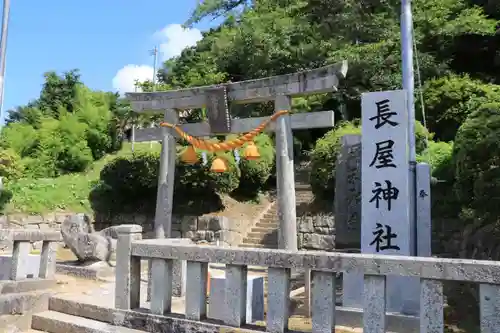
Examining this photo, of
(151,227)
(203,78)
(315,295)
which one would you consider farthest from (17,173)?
(315,295)

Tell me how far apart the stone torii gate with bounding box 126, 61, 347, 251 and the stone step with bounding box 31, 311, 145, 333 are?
2912 mm

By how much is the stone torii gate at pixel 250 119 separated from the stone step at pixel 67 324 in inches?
115

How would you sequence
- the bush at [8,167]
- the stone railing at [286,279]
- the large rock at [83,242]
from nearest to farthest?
the stone railing at [286,279] → the large rock at [83,242] → the bush at [8,167]

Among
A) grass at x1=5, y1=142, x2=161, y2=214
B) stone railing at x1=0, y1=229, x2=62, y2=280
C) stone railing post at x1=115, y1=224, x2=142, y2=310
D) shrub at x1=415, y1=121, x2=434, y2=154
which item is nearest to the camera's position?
stone railing post at x1=115, y1=224, x2=142, y2=310

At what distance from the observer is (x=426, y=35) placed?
18.2 meters

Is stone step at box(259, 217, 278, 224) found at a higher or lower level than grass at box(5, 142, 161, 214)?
lower

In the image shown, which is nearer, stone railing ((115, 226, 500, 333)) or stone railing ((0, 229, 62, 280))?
stone railing ((115, 226, 500, 333))

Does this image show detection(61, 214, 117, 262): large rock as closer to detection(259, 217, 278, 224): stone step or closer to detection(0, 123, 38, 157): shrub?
detection(259, 217, 278, 224): stone step

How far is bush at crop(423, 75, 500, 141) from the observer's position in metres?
16.1

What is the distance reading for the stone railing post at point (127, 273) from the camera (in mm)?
5148

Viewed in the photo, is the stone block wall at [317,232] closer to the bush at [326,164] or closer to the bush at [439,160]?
the bush at [326,164]

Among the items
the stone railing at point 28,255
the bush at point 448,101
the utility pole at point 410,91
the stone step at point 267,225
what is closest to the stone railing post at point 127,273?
the stone railing at point 28,255

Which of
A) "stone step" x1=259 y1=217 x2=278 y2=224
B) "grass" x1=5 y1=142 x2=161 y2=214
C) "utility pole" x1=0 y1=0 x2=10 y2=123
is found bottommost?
"stone step" x1=259 y1=217 x2=278 y2=224

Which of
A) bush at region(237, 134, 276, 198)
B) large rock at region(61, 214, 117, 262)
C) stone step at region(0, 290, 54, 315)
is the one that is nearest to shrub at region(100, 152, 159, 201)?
bush at region(237, 134, 276, 198)
